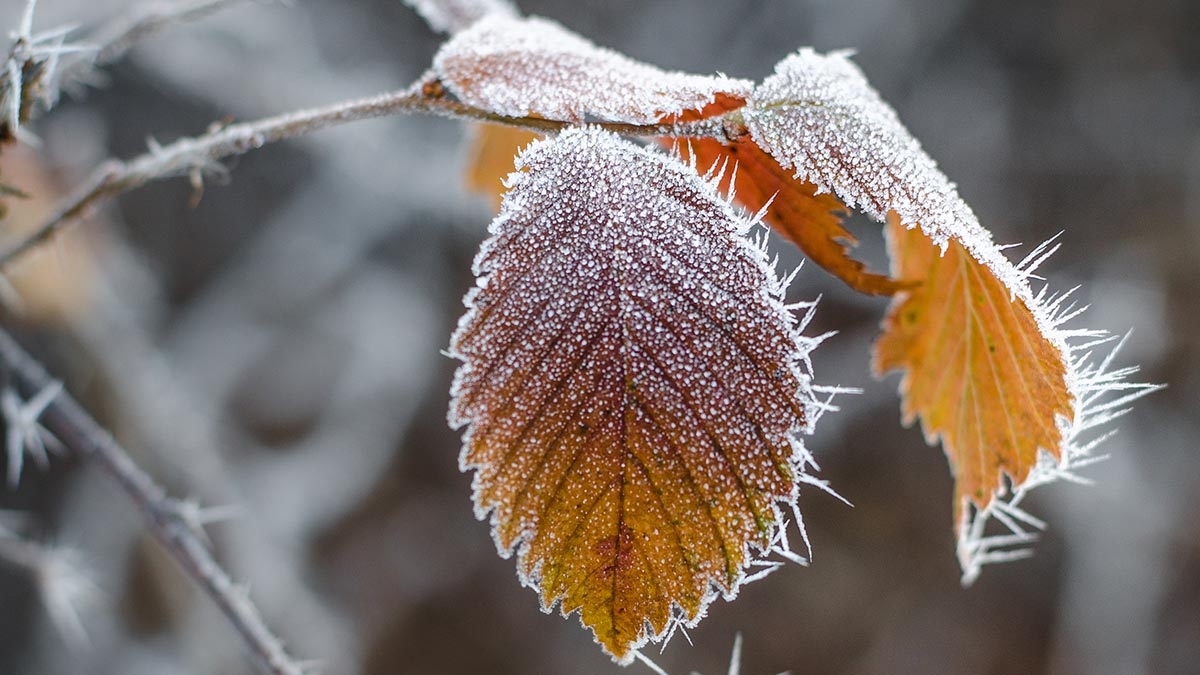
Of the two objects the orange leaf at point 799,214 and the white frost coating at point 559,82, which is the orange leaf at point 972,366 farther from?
the white frost coating at point 559,82

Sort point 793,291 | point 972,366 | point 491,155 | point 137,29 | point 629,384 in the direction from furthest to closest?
point 793,291 → point 491,155 → point 137,29 → point 972,366 → point 629,384

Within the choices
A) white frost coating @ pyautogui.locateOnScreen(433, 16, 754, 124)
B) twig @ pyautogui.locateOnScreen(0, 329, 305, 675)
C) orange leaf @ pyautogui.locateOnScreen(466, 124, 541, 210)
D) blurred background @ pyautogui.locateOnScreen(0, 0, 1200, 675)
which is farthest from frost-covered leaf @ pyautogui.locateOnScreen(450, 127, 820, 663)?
blurred background @ pyautogui.locateOnScreen(0, 0, 1200, 675)

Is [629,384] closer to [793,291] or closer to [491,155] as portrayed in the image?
[491,155]

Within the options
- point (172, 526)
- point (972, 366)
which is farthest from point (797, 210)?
point (172, 526)

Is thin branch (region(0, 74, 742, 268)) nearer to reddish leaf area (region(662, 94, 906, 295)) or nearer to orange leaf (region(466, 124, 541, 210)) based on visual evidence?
reddish leaf area (region(662, 94, 906, 295))

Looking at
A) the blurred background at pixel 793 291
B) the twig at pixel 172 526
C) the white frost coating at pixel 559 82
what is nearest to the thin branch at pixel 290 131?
the white frost coating at pixel 559 82

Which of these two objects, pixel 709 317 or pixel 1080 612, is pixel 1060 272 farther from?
pixel 709 317
